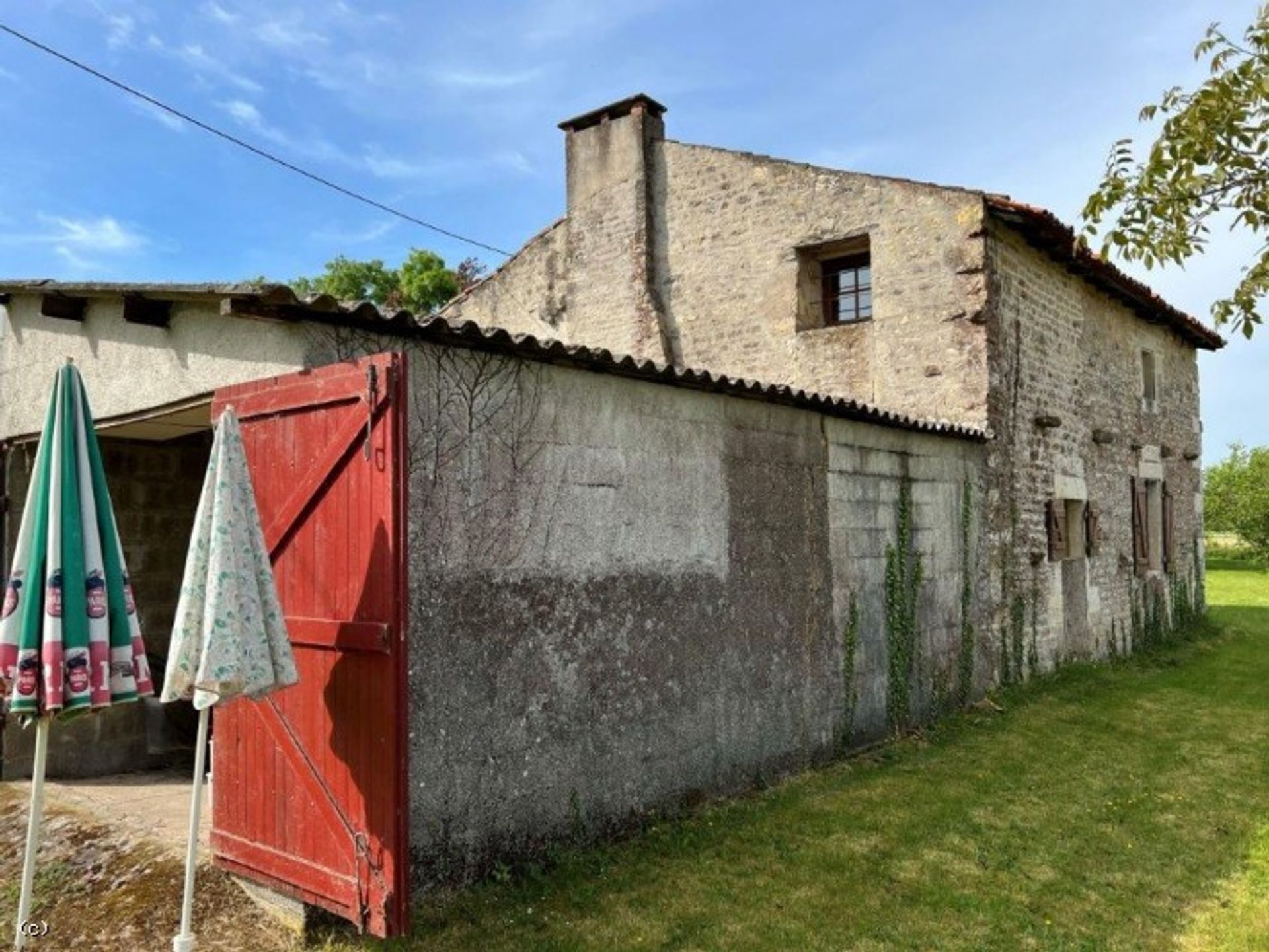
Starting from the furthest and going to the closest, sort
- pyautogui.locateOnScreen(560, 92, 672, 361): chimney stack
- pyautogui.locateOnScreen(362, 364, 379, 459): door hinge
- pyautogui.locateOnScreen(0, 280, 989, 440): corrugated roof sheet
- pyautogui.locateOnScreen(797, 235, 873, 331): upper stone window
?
pyautogui.locateOnScreen(560, 92, 672, 361): chimney stack, pyautogui.locateOnScreen(797, 235, 873, 331): upper stone window, pyautogui.locateOnScreen(0, 280, 989, 440): corrugated roof sheet, pyautogui.locateOnScreen(362, 364, 379, 459): door hinge

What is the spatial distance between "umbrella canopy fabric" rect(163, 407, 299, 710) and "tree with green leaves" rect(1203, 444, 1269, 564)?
98.9ft

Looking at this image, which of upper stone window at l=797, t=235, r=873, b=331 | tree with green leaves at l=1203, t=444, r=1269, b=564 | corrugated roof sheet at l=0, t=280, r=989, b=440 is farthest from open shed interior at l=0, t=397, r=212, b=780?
tree with green leaves at l=1203, t=444, r=1269, b=564

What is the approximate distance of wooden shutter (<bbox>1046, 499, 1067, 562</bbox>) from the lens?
11336 mm

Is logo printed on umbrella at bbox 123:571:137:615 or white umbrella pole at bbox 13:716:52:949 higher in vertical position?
logo printed on umbrella at bbox 123:571:137:615

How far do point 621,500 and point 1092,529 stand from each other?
30.6ft

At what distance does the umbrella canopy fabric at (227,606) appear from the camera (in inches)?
147

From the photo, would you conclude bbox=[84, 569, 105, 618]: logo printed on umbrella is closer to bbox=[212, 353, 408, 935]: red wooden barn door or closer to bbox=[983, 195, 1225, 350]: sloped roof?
bbox=[212, 353, 408, 935]: red wooden barn door

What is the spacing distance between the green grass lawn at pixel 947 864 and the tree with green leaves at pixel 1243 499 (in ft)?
80.3

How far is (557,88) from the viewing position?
12672 millimetres

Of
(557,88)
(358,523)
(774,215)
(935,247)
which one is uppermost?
(557,88)

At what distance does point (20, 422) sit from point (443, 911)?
17.1 ft

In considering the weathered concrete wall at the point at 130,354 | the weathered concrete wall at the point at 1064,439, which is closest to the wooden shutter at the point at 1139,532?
the weathered concrete wall at the point at 1064,439

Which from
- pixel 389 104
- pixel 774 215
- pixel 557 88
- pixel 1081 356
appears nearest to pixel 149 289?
pixel 389 104

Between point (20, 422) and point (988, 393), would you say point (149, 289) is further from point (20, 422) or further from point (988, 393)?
point (988, 393)
